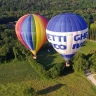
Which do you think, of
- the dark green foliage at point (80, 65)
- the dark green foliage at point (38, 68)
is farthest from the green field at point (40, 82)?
the dark green foliage at point (80, 65)

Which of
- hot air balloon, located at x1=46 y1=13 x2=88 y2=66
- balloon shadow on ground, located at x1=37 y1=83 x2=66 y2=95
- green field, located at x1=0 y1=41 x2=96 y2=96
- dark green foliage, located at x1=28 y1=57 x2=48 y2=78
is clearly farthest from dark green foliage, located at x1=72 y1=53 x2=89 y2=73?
hot air balloon, located at x1=46 y1=13 x2=88 y2=66

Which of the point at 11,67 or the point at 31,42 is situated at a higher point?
the point at 31,42

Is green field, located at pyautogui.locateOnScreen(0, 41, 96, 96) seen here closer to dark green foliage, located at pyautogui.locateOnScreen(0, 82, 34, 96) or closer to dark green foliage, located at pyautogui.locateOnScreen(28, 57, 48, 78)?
dark green foliage, located at pyautogui.locateOnScreen(0, 82, 34, 96)

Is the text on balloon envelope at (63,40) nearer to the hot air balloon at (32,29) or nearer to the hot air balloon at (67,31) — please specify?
the hot air balloon at (67,31)

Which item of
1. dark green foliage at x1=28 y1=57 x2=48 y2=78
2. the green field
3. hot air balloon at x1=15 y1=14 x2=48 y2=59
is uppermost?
hot air balloon at x1=15 y1=14 x2=48 y2=59

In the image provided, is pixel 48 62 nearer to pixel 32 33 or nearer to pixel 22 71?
pixel 22 71


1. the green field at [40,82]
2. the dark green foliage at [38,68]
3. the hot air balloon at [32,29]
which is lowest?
the green field at [40,82]

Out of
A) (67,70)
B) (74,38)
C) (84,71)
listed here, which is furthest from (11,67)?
(74,38)

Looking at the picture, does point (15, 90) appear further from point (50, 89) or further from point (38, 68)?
point (38, 68)
